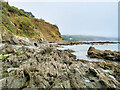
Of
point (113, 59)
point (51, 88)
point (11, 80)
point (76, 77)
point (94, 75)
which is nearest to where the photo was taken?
point (51, 88)

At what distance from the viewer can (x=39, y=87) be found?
5914 millimetres

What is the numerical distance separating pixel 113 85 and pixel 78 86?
2832mm

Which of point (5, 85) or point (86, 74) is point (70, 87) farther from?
point (5, 85)

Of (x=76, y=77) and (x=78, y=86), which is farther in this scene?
(x=76, y=77)

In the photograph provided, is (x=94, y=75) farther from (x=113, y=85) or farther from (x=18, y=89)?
(x=18, y=89)

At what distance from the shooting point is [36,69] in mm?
7871

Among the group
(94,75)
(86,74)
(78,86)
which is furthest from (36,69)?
(94,75)

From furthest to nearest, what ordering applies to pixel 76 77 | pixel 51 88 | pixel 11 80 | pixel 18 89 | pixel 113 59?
pixel 113 59
pixel 76 77
pixel 11 80
pixel 18 89
pixel 51 88

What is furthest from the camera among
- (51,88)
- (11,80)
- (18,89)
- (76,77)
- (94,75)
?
(94,75)

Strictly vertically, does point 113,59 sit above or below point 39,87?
below

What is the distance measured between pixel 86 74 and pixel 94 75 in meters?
0.75

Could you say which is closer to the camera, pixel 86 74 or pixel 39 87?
pixel 39 87

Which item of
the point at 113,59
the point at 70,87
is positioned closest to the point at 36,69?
the point at 70,87

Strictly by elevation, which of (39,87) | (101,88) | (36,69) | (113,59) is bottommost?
(113,59)
